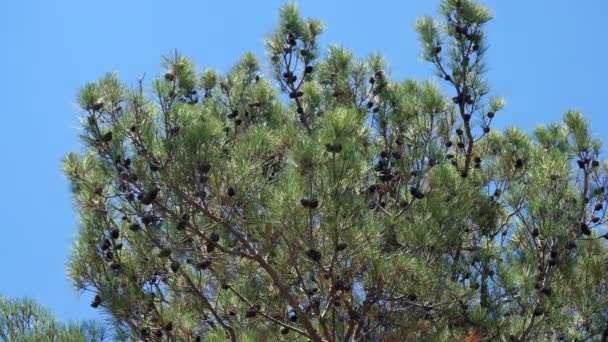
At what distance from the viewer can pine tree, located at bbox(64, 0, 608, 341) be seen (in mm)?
3064

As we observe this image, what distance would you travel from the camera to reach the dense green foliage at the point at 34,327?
2.87 m

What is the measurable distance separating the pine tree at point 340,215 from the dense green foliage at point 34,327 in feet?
1.12

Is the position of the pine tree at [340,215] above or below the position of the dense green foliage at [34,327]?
above

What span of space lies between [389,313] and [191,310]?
2.64ft

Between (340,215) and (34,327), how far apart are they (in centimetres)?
98

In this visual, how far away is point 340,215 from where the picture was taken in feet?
9.66

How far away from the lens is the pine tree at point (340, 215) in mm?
3064

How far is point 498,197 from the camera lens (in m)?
4.05

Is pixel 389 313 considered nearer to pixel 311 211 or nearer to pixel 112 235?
pixel 311 211

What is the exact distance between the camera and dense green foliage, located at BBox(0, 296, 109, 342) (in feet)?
9.40

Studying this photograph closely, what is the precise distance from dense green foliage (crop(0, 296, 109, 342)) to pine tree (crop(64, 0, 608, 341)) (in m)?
0.34

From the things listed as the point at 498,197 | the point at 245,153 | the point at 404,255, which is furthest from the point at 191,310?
the point at 498,197

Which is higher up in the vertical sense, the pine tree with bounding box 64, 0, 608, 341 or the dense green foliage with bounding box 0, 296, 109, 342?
the pine tree with bounding box 64, 0, 608, 341

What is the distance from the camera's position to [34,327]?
2.97 meters
